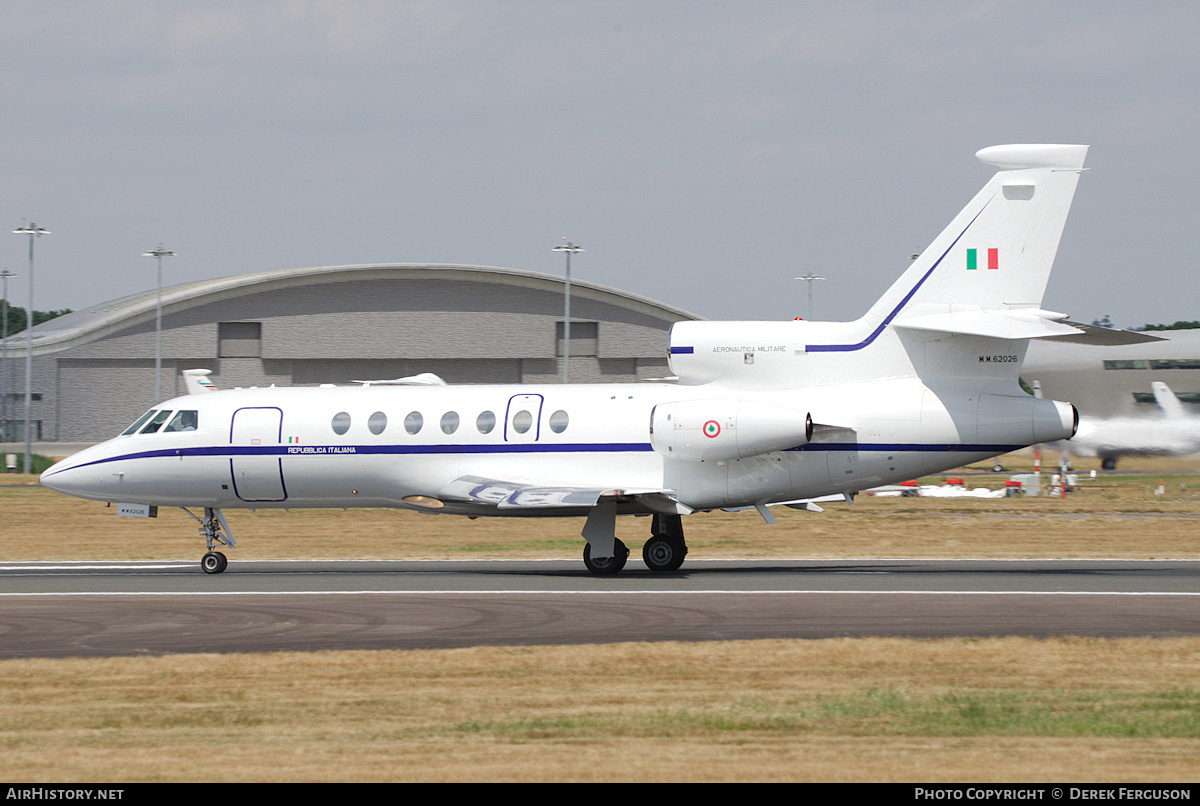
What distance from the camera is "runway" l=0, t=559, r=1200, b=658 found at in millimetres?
14133

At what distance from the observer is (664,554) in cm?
2097

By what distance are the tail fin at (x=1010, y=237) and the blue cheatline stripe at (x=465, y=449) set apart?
2.05 meters

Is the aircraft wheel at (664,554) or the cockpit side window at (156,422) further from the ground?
the cockpit side window at (156,422)

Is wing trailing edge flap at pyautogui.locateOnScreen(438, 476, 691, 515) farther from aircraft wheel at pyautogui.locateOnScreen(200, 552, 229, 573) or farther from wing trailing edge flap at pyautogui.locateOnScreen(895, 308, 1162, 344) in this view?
wing trailing edge flap at pyautogui.locateOnScreen(895, 308, 1162, 344)

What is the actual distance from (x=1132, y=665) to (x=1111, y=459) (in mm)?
38697

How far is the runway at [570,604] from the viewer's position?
14.1 meters

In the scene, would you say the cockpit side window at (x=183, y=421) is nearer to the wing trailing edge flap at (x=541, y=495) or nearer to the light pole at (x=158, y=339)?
the wing trailing edge flap at (x=541, y=495)

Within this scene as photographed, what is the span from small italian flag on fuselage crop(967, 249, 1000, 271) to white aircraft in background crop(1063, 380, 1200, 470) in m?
21.9

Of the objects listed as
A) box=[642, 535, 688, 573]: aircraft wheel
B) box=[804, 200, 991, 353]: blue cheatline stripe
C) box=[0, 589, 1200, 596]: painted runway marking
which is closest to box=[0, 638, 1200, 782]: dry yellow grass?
box=[0, 589, 1200, 596]: painted runway marking

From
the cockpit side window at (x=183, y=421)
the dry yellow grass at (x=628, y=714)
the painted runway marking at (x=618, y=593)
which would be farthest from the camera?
the cockpit side window at (x=183, y=421)

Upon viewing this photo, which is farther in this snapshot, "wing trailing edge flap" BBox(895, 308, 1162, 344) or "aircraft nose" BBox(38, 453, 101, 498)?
"aircraft nose" BBox(38, 453, 101, 498)

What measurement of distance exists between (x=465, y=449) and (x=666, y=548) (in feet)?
12.9

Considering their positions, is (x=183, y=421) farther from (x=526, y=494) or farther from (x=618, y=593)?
(x=618, y=593)

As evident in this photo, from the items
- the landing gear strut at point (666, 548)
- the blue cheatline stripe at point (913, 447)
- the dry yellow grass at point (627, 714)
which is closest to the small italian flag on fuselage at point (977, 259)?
the blue cheatline stripe at point (913, 447)
